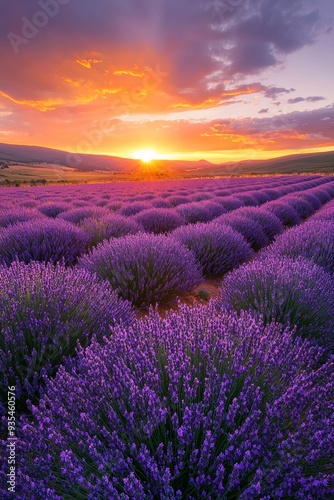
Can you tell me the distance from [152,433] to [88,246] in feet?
13.9

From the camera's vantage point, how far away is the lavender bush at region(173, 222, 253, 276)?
4.84 meters

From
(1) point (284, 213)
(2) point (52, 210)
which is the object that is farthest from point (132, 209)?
(1) point (284, 213)

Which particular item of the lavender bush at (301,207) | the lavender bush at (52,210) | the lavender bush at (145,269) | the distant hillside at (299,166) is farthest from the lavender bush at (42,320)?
the distant hillside at (299,166)

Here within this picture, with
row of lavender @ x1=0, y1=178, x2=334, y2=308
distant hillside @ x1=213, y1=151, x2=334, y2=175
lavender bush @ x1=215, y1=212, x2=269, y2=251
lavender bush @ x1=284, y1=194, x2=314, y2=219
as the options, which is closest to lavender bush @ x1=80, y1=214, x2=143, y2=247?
row of lavender @ x1=0, y1=178, x2=334, y2=308

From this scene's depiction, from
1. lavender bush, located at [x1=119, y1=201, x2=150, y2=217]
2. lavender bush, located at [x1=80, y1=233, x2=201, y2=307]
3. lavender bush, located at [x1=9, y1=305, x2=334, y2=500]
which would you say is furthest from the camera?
lavender bush, located at [x1=119, y1=201, x2=150, y2=217]

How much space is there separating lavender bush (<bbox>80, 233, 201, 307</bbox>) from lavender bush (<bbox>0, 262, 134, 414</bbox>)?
2.94 ft

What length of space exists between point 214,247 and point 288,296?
91.3 inches

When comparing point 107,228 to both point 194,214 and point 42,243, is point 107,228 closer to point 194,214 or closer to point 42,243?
point 42,243

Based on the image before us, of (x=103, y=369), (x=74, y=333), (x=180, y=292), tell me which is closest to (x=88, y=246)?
(x=180, y=292)

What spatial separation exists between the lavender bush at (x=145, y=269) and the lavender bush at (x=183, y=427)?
1.78 metres

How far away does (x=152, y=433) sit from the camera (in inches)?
45.5

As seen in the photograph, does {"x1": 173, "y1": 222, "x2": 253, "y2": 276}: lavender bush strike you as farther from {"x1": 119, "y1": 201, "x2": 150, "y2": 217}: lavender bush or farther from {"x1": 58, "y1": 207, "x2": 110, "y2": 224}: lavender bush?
{"x1": 119, "y1": 201, "x2": 150, "y2": 217}: lavender bush

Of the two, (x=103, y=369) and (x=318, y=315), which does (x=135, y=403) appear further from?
(x=318, y=315)

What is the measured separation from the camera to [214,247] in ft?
16.0
